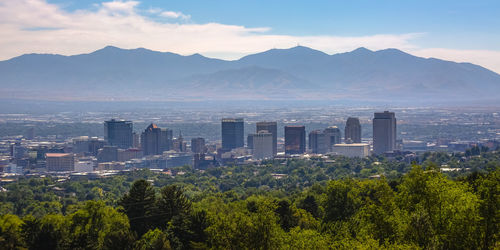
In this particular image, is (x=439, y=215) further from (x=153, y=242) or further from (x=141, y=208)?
(x=141, y=208)

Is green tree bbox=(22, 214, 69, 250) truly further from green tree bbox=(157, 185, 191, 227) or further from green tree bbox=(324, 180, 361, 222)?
green tree bbox=(324, 180, 361, 222)

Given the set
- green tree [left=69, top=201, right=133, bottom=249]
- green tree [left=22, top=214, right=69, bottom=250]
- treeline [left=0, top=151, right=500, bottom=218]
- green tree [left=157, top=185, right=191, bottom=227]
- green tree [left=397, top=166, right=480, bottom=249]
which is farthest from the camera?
treeline [left=0, top=151, right=500, bottom=218]

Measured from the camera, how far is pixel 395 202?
157 ft

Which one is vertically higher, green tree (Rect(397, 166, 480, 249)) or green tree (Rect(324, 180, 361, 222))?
green tree (Rect(397, 166, 480, 249))

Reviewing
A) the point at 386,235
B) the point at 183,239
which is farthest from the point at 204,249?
the point at 386,235

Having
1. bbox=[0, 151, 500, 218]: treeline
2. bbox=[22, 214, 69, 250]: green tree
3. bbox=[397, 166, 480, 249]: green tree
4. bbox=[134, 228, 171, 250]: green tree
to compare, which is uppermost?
bbox=[397, 166, 480, 249]: green tree

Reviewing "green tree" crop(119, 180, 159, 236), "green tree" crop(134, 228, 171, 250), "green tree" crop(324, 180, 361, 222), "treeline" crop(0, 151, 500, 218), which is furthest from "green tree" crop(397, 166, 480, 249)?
"treeline" crop(0, 151, 500, 218)

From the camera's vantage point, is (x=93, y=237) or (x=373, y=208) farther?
(x=93, y=237)

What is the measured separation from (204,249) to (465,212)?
62.6 feet

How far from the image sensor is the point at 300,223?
2454 inches

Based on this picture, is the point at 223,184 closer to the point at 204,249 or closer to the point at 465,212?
the point at 204,249

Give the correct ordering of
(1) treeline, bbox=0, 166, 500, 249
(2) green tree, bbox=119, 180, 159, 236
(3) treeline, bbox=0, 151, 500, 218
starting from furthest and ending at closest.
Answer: (3) treeline, bbox=0, 151, 500, 218, (2) green tree, bbox=119, 180, 159, 236, (1) treeline, bbox=0, 166, 500, 249

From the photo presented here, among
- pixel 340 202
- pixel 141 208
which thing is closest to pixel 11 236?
pixel 141 208

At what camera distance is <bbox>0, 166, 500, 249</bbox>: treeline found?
→ 1517 inches
